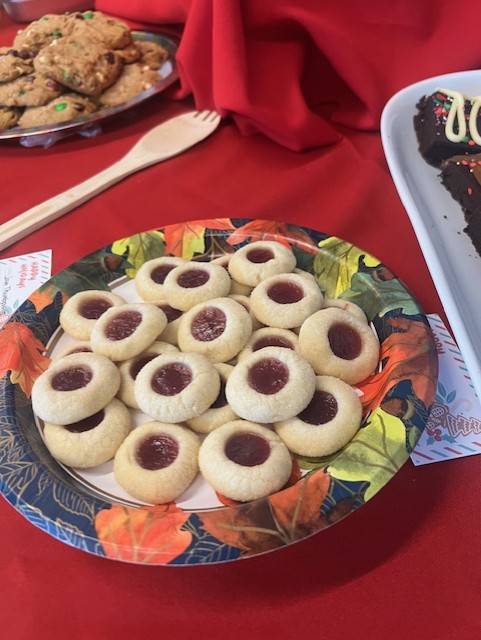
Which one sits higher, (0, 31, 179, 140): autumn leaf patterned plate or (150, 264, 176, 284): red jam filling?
(0, 31, 179, 140): autumn leaf patterned plate

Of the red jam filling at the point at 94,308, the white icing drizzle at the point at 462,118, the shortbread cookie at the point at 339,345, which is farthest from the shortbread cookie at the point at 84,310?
the white icing drizzle at the point at 462,118

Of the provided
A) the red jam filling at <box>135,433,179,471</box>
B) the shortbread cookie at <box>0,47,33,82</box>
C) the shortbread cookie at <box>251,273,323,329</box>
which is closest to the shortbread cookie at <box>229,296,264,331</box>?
the shortbread cookie at <box>251,273,323,329</box>

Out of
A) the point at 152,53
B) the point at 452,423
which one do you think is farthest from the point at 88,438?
the point at 152,53

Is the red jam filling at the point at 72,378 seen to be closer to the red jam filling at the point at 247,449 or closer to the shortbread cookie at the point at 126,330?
the shortbread cookie at the point at 126,330

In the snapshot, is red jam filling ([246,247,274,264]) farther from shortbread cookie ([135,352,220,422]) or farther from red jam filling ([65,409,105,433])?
red jam filling ([65,409,105,433])

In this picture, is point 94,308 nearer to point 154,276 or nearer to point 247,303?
point 154,276
